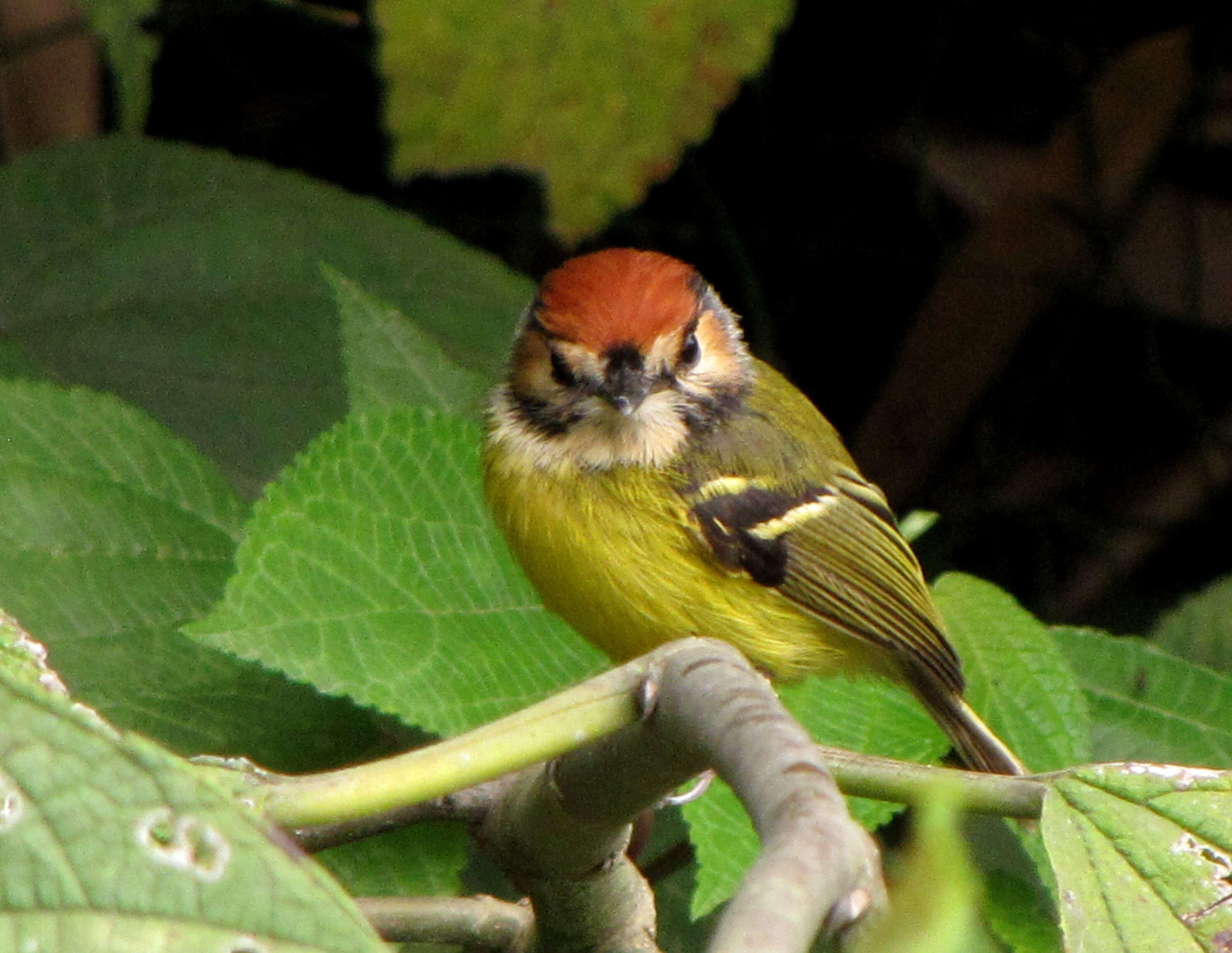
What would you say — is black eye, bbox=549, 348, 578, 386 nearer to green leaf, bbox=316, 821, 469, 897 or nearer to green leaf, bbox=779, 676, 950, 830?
green leaf, bbox=779, 676, 950, 830

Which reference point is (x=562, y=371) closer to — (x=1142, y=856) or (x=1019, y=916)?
(x=1019, y=916)

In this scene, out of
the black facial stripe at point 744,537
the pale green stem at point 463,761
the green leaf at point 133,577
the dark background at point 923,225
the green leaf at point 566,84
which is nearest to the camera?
the pale green stem at point 463,761

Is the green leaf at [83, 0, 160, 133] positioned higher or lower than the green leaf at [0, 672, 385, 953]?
lower

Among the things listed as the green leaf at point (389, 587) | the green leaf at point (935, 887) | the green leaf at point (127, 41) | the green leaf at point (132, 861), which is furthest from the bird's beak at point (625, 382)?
the green leaf at point (935, 887)

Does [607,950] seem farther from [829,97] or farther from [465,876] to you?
[829,97]

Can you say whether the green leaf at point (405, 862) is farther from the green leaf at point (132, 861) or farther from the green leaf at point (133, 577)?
the green leaf at point (132, 861)

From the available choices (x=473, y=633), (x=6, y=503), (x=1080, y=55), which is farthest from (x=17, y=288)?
(x=1080, y=55)

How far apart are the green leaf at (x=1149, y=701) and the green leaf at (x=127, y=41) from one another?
132cm

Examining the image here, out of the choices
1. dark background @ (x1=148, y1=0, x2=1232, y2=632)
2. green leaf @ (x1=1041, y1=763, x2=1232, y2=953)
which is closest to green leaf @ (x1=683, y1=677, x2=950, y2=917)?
green leaf @ (x1=1041, y1=763, x2=1232, y2=953)

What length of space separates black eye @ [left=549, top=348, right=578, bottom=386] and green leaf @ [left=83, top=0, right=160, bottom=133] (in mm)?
625

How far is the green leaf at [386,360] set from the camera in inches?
66.3

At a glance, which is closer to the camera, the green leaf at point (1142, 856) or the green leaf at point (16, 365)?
the green leaf at point (1142, 856)

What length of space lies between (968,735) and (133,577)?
1194mm

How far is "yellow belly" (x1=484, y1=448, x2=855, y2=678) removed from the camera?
1.90m
